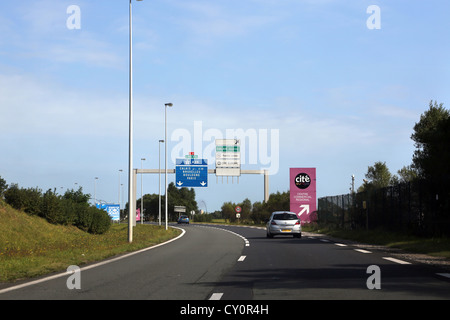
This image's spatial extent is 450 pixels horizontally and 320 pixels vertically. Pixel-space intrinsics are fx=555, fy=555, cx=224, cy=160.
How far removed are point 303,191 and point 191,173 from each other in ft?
40.2

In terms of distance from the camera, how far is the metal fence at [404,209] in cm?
2422

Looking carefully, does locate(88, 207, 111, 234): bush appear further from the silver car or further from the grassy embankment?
the silver car

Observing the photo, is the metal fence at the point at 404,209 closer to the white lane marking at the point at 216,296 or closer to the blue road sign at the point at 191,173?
the white lane marking at the point at 216,296

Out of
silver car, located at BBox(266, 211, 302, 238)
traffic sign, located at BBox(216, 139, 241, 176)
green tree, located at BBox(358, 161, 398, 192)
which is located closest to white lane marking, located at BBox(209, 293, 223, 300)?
silver car, located at BBox(266, 211, 302, 238)

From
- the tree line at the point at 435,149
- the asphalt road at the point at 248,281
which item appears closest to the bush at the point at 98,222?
the tree line at the point at 435,149

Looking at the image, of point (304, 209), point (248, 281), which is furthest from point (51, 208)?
point (248, 281)

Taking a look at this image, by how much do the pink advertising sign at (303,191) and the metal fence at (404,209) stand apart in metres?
9.83

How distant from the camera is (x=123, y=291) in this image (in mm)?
9695

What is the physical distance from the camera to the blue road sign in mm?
55406

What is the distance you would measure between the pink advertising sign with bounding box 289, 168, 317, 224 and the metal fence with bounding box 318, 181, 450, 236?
9825mm

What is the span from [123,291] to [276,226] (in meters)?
21.5
